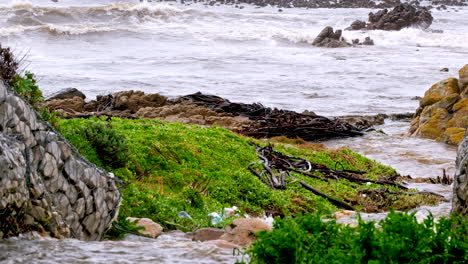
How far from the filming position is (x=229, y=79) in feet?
107

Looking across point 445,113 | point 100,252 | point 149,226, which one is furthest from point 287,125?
point 100,252

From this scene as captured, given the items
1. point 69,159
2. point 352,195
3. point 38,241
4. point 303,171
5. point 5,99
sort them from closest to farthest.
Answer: point 38,241, point 5,99, point 69,159, point 352,195, point 303,171

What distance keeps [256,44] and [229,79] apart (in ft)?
50.6

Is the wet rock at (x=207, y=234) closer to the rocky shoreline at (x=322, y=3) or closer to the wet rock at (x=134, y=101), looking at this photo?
the wet rock at (x=134, y=101)

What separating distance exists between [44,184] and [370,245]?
291 centimetres

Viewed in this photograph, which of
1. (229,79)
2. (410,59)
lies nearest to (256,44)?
(410,59)

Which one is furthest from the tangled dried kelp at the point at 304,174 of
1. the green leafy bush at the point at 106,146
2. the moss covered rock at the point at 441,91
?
the moss covered rock at the point at 441,91

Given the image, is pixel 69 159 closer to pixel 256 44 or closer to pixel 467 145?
pixel 467 145

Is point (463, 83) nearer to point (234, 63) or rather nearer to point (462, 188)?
point (462, 188)

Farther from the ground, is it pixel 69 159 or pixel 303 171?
pixel 69 159

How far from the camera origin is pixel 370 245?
4305mm

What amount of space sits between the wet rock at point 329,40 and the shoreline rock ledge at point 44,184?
4179 centimetres

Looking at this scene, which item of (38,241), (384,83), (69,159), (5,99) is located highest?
(5,99)

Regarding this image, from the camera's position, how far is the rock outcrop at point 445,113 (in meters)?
18.9
